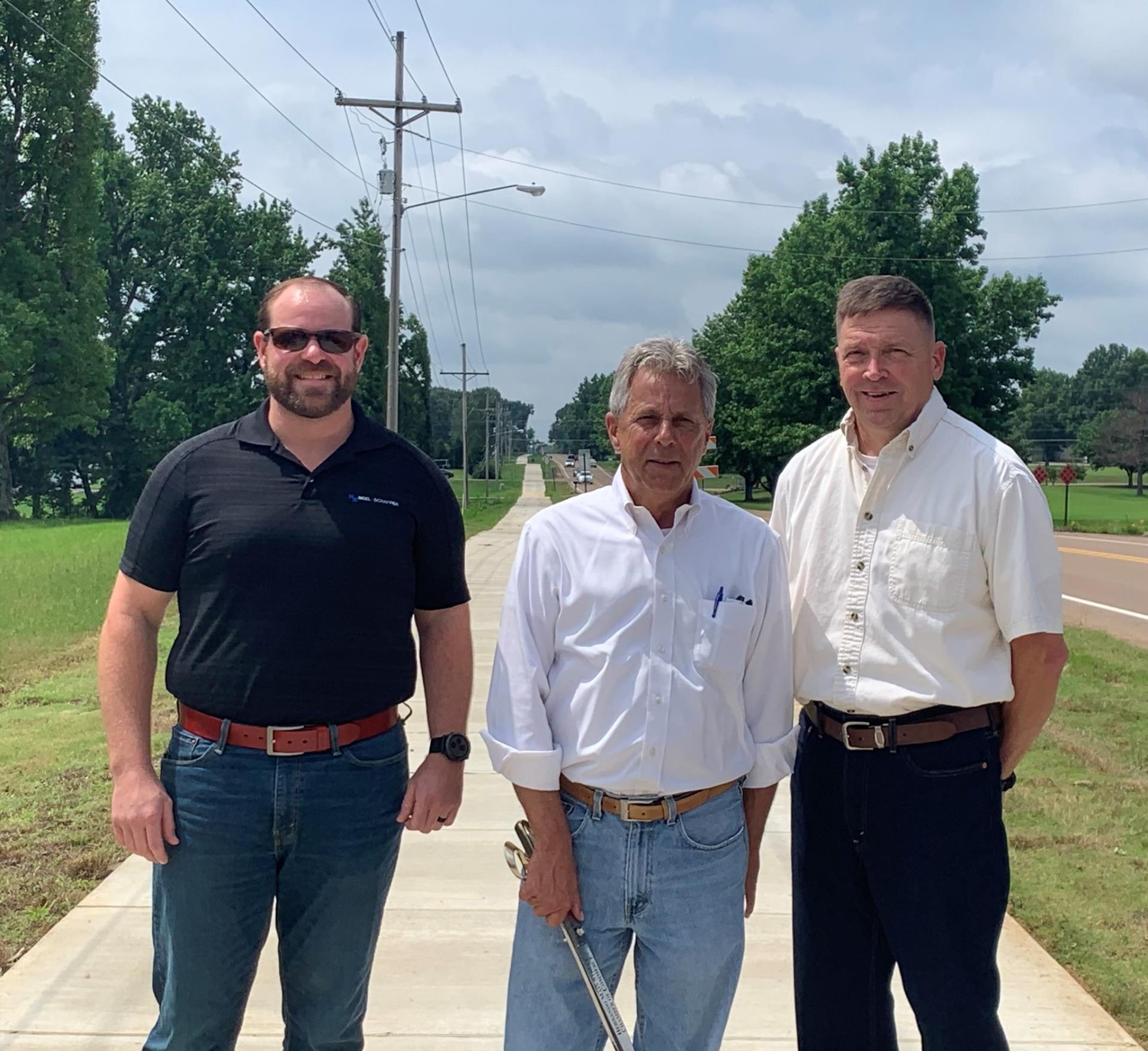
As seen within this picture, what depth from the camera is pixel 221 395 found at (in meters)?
54.8

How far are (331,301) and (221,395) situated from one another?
180 feet

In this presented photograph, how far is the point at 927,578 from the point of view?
2.62 metres

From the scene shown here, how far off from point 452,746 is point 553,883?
569 millimetres

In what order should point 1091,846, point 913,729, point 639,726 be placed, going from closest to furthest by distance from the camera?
point 639,726, point 913,729, point 1091,846

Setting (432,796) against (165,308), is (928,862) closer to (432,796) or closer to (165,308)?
(432,796)

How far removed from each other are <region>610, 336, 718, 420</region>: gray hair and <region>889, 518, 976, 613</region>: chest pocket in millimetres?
568

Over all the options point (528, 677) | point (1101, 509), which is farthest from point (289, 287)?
point (1101, 509)

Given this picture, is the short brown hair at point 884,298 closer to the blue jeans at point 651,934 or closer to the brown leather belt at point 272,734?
the blue jeans at point 651,934

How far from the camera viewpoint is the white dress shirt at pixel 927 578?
258 centimetres

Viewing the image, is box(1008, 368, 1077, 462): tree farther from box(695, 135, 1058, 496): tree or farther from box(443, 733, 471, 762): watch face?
box(443, 733, 471, 762): watch face

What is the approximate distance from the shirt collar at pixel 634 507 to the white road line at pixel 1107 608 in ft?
44.8

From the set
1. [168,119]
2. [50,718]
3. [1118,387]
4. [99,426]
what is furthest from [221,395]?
[1118,387]

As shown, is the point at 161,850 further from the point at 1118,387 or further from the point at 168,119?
→ the point at 1118,387

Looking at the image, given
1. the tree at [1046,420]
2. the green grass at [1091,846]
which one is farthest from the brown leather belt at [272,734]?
the tree at [1046,420]
